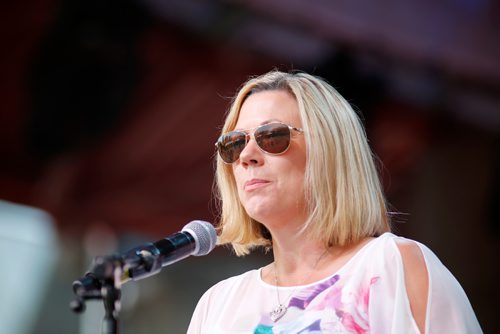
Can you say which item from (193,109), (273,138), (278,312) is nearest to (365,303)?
(278,312)

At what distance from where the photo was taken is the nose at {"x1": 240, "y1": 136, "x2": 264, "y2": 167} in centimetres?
248

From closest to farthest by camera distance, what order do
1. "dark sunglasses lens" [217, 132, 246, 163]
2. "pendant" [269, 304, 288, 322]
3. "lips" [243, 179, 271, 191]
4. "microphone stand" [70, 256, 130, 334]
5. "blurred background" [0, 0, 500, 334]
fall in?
1. "microphone stand" [70, 256, 130, 334]
2. "pendant" [269, 304, 288, 322]
3. "lips" [243, 179, 271, 191]
4. "dark sunglasses lens" [217, 132, 246, 163]
5. "blurred background" [0, 0, 500, 334]

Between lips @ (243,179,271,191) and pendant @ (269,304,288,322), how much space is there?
0.38 m

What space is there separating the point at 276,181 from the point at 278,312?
0.41 metres

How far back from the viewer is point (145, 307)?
955 cm

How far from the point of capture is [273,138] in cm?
246

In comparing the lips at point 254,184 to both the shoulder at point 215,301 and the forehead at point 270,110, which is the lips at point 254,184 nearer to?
the forehead at point 270,110

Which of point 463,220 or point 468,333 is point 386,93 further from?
point 468,333

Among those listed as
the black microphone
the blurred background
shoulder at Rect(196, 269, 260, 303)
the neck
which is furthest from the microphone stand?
the blurred background

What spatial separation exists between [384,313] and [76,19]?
178 inches

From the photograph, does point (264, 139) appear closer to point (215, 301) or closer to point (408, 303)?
point (215, 301)

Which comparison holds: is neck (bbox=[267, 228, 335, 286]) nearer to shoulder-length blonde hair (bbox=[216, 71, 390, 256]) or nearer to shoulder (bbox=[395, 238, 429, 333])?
shoulder-length blonde hair (bbox=[216, 71, 390, 256])

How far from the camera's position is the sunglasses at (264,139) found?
2.46 meters

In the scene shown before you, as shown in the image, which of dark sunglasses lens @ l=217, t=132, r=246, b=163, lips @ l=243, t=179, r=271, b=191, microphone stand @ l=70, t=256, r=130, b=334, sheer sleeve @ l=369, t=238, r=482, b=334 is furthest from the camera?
dark sunglasses lens @ l=217, t=132, r=246, b=163
